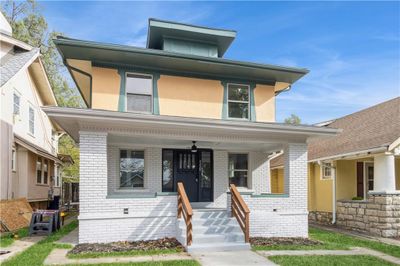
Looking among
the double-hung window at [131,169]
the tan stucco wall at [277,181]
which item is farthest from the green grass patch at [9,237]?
the tan stucco wall at [277,181]

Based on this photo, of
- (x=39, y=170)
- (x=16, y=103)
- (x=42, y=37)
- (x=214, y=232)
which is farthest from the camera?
(x=42, y=37)

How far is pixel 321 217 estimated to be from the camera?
1503 cm

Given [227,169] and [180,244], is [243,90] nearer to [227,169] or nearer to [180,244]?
[227,169]

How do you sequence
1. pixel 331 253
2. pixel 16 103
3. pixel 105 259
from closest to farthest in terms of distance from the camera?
1. pixel 105 259
2. pixel 331 253
3. pixel 16 103

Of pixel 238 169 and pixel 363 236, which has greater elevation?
pixel 238 169

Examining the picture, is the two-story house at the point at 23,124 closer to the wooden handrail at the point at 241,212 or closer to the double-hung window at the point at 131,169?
the double-hung window at the point at 131,169

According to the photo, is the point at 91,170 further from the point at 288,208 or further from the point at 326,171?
the point at 326,171

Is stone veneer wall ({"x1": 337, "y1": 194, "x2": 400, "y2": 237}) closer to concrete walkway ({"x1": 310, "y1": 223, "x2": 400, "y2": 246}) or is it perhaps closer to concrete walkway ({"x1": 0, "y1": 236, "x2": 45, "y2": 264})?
concrete walkway ({"x1": 310, "y1": 223, "x2": 400, "y2": 246})

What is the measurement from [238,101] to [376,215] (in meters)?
6.06

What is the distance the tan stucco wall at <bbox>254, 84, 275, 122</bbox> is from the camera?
491 inches

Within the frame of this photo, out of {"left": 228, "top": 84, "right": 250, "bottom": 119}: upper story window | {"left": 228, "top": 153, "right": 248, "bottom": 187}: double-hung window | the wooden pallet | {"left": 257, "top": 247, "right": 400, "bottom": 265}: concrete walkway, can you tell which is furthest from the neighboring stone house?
the wooden pallet

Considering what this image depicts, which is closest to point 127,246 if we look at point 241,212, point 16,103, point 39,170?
point 241,212

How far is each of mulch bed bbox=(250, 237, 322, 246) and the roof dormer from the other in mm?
6925

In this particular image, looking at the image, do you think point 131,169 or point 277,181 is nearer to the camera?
point 131,169
